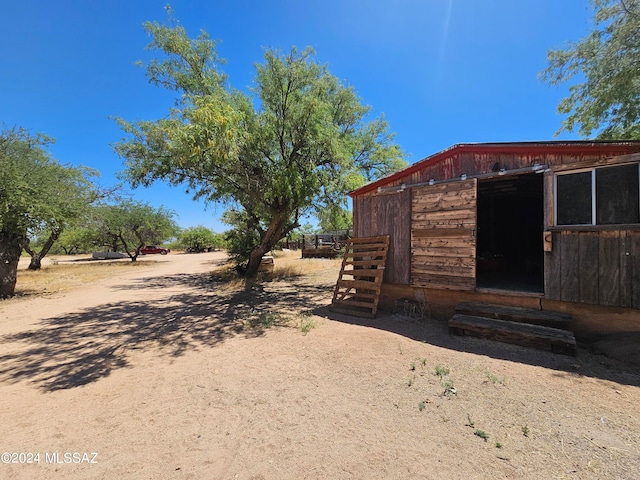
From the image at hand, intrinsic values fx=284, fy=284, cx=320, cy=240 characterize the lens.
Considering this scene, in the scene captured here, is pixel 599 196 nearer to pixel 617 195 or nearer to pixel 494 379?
pixel 617 195

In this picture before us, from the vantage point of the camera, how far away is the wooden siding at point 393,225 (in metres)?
6.98

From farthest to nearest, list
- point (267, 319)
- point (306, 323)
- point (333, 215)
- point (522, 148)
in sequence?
point (333, 215)
point (267, 319)
point (306, 323)
point (522, 148)

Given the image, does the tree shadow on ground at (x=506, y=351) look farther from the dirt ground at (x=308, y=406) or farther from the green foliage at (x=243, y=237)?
the green foliage at (x=243, y=237)

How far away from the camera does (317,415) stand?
3.10m

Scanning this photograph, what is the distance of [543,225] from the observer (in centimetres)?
557

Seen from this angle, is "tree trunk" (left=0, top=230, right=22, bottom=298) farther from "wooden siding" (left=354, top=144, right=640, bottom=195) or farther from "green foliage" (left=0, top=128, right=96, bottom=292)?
"wooden siding" (left=354, top=144, right=640, bottom=195)

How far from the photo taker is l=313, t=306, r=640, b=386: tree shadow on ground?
153 inches

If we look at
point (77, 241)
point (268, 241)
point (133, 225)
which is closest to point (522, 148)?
point (268, 241)

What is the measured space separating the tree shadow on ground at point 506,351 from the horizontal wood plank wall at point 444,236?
1.03 m

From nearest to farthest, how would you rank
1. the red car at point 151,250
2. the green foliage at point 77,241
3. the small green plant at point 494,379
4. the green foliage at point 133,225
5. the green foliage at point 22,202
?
the small green plant at point 494,379, the green foliage at point 22,202, the green foliage at point 133,225, the green foliage at point 77,241, the red car at point 151,250

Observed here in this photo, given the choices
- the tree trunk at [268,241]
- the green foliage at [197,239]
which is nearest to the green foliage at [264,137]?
the tree trunk at [268,241]

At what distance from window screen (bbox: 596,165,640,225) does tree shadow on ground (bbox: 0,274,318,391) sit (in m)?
6.59

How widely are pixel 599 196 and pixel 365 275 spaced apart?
4.67 m

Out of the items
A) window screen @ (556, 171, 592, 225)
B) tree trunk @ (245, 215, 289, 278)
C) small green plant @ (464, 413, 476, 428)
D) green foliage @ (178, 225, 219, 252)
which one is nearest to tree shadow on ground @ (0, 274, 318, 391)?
tree trunk @ (245, 215, 289, 278)
